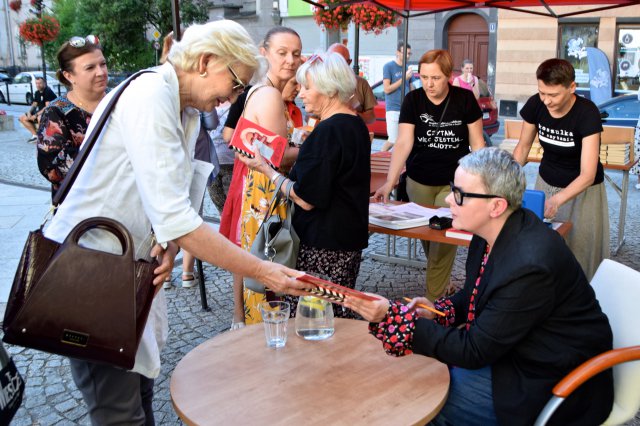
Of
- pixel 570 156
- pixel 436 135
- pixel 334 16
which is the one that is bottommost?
pixel 570 156

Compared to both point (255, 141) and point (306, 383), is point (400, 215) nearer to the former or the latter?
point (255, 141)

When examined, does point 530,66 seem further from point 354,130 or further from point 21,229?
point 354,130

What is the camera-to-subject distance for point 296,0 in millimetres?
23203

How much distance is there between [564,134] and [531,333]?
2.24 metres

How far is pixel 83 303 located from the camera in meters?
1.72

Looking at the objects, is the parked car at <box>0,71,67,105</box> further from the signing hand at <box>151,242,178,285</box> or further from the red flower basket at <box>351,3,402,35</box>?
the signing hand at <box>151,242,178,285</box>

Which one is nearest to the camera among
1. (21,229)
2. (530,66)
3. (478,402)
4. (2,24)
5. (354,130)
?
(478,402)

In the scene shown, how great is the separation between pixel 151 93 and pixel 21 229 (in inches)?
223

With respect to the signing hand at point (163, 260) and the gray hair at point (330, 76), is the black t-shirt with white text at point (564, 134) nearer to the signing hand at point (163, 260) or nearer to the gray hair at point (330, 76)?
the gray hair at point (330, 76)

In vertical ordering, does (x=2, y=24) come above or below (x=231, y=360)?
above

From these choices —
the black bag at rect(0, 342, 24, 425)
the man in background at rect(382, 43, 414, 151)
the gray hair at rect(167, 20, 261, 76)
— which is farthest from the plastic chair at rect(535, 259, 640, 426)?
the man in background at rect(382, 43, 414, 151)

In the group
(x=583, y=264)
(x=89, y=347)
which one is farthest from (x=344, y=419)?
(x=583, y=264)

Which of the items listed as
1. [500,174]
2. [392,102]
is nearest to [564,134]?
[500,174]

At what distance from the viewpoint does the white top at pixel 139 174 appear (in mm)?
1741
